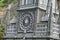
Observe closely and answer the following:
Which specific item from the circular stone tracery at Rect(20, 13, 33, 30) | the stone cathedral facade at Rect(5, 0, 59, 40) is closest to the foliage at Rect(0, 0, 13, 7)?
the stone cathedral facade at Rect(5, 0, 59, 40)

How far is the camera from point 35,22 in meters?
25.9

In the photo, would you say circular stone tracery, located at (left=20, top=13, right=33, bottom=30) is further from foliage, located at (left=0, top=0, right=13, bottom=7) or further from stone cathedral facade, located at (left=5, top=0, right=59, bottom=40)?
foliage, located at (left=0, top=0, right=13, bottom=7)

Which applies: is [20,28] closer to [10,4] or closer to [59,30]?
[59,30]

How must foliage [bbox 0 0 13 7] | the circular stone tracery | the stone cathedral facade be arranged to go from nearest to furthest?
the stone cathedral facade < the circular stone tracery < foliage [bbox 0 0 13 7]

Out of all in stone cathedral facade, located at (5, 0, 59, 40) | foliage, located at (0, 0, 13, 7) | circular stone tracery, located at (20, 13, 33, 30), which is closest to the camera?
stone cathedral facade, located at (5, 0, 59, 40)

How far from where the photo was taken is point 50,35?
24281 millimetres

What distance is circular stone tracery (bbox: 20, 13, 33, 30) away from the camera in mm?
26191

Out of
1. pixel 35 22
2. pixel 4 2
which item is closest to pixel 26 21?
pixel 35 22

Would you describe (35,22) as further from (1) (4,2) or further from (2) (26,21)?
(1) (4,2)

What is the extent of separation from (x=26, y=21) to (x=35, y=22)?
0.99 m

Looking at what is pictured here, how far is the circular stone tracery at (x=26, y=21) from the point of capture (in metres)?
26.2

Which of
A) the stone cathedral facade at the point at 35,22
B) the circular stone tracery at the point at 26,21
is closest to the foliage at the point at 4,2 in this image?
the stone cathedral facade at the point at 35,22

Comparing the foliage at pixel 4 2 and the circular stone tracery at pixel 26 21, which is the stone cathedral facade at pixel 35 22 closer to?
the circular stone tracery at pixel 26 21

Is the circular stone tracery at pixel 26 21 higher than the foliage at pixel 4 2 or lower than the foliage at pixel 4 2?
lower
